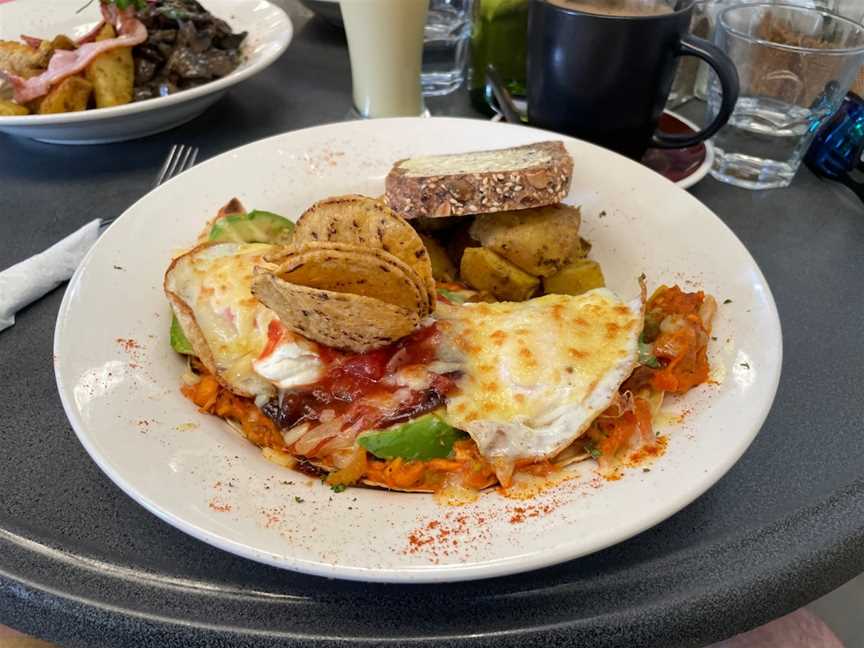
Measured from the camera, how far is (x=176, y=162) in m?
1.56

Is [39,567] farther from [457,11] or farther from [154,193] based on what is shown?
[457,11]

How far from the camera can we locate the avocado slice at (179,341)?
1.02 metres

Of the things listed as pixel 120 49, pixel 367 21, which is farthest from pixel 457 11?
pixel 120 49

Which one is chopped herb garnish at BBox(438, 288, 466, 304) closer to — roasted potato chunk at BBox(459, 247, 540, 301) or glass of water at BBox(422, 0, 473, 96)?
roasted potato chunk at BBox(459, 247, 540, 301)

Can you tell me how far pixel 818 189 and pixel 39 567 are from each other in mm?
1632

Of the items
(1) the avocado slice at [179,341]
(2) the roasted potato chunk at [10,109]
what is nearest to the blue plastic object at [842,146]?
(1) the avocado slice at [179,341]

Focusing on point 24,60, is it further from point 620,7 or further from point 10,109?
point 620,7

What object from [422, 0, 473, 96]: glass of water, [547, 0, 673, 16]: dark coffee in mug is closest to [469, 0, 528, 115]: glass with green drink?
[422, 0, 473, 96]: glass of water

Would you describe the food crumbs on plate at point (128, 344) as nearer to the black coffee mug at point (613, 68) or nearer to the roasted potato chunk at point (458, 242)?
the roasted potato chunk at point (458, 242)

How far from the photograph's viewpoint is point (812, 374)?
1.12m

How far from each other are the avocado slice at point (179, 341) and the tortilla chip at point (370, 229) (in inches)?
9.0

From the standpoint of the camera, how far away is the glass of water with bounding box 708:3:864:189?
1.42m

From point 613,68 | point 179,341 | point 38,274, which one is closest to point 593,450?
point 179,341

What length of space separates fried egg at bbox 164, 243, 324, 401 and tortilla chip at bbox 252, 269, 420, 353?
1.7 inches
